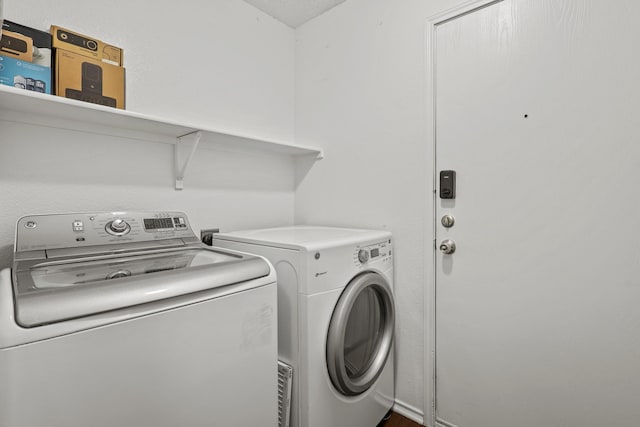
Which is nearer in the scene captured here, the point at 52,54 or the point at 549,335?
the point at 52,54

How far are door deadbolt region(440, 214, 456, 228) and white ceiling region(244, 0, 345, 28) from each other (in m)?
1.49

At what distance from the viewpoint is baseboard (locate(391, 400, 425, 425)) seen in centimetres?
168

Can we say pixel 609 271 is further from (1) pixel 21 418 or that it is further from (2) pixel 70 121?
(2) pixel 70 121

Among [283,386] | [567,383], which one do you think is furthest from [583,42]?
[283,386]

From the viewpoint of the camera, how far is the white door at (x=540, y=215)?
119 centimetres

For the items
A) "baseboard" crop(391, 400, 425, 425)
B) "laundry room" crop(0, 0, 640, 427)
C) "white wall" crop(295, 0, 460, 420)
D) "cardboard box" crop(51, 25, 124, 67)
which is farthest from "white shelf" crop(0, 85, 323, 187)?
"baseboard" crop(391, 400, 425, 425)

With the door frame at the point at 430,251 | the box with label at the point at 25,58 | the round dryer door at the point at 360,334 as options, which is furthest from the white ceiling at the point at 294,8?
the round dryer door at the point at 360,334

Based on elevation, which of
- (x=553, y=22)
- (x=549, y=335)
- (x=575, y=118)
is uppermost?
(x=553, y=22)

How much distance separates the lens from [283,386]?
1.31 meters

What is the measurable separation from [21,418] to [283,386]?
862mm

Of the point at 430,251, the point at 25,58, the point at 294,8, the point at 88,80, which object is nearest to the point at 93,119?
the point at 88,80

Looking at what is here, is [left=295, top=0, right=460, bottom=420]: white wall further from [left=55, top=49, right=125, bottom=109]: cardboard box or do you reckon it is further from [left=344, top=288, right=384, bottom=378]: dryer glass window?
[left=55, top=49, right=125, bottom=109]: cardboard box

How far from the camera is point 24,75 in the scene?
1.12 meters

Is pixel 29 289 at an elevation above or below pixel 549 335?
above
